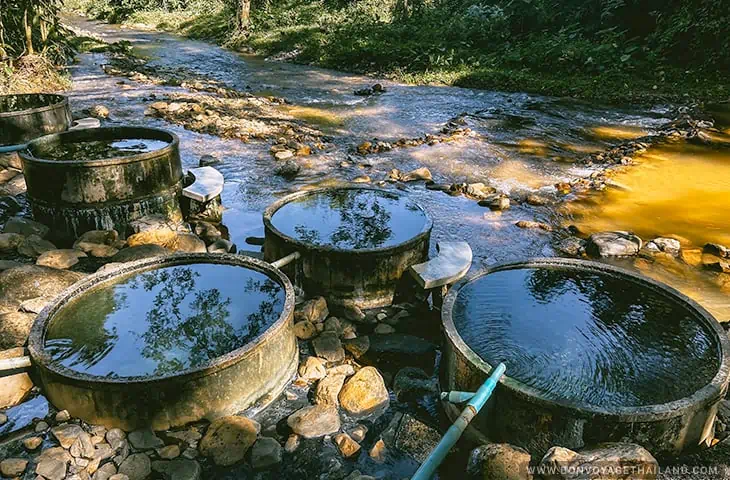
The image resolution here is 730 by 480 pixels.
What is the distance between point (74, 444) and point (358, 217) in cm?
394

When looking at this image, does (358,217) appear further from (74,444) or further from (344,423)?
(74,444)

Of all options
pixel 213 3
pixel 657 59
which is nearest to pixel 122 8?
pixel 213 3

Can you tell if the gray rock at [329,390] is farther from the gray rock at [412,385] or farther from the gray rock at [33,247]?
the gray rock at [33,247]

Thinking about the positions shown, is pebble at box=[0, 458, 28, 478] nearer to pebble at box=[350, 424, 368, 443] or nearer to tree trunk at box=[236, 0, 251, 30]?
pebble at box=[350, 424, 368, 443]

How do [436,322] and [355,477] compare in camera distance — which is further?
[436,322]

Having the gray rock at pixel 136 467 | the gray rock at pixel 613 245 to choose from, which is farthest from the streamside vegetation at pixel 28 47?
the gray rock at pixel 613 245

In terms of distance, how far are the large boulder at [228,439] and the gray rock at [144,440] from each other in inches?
11.6

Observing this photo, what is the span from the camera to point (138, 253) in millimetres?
5836

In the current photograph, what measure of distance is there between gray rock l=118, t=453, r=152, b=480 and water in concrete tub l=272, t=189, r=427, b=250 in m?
2.79

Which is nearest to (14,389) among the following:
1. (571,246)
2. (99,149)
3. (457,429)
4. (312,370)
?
(312,370)

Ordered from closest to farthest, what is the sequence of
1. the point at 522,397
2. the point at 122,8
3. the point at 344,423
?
the point at 522,397, the point at 344,423, the point at 122,8

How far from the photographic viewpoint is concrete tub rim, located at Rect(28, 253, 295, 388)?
12.0ft

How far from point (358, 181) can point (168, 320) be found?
5345mm

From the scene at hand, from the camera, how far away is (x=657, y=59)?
1773cm
